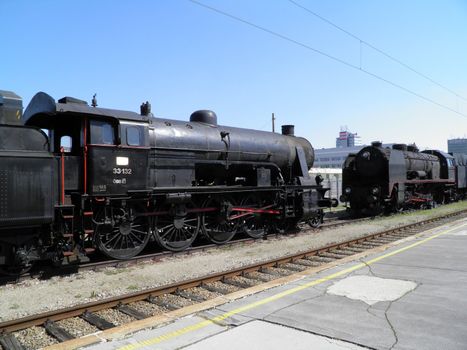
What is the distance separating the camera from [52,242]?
7586mm

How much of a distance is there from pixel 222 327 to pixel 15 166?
450 cm

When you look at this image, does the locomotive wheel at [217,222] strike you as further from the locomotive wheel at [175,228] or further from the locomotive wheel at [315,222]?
the locomotive wheel at [315,222]

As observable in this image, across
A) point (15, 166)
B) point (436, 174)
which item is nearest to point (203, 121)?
point (15, 166)

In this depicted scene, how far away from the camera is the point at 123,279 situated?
7402 millimetres

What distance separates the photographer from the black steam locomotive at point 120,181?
694cm

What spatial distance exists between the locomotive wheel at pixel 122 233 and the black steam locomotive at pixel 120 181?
2 centimetres

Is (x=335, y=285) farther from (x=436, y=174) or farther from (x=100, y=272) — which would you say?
(x=436, y=174)

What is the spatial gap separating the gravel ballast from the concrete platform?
2173 mm

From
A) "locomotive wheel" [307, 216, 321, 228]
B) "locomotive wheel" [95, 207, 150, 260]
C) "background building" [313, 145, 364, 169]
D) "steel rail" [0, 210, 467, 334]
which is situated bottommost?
"steel rail" [0, 210, 467, 334]

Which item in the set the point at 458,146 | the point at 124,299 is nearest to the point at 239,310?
the point at 124,299

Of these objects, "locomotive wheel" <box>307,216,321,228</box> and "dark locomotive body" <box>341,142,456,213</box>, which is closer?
"locomotive wheel" <box>307,216,321,228</box>

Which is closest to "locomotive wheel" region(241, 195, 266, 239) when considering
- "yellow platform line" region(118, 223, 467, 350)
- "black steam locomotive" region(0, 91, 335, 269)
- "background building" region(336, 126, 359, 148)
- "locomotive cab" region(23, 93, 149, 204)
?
"black steam locomotive" region(0, 91, 335, 269)

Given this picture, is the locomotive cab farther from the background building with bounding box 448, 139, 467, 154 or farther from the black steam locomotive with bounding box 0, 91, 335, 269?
the background building with bounding box 448, 139, 467, 154

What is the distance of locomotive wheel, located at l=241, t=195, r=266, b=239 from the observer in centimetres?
1194
